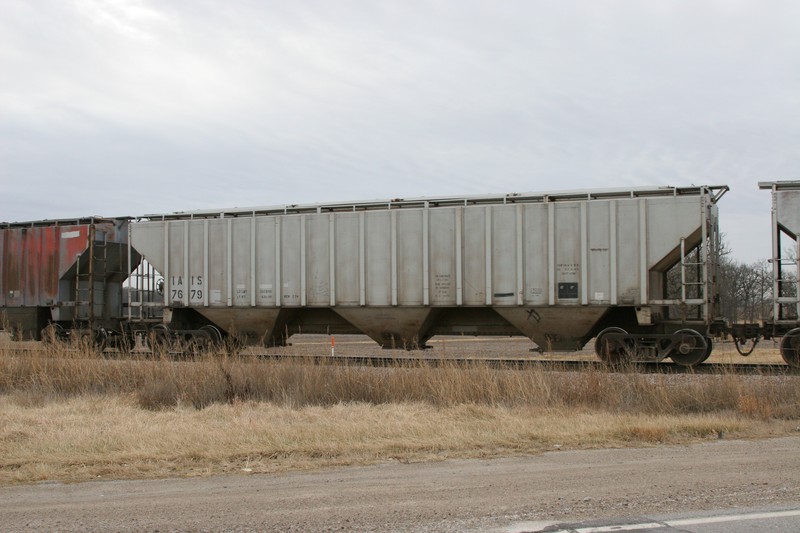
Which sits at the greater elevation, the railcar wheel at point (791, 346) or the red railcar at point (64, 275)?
the red railcar at point (64, 275)

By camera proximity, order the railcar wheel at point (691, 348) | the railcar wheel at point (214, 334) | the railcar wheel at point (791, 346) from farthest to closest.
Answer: the railcar wheel at point (214, 334) → the railcar wheel at point (691, 348) → the railcar wheel at point (791, 346)

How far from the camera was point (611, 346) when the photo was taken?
14.2 meters

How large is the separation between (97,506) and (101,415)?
16.2 feet

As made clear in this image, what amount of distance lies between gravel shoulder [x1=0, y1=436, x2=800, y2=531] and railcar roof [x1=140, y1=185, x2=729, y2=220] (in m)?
8.12

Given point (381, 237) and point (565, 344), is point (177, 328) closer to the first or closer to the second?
point (381, 237)

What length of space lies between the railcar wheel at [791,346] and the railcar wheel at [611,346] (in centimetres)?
301

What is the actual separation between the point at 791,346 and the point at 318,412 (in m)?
9.80

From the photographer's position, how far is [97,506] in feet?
18.1

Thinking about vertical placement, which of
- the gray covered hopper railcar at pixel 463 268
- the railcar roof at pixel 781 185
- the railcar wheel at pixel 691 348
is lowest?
the railcar wheel at pixel 691 348

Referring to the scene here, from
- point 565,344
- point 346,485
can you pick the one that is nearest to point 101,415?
point 346,485

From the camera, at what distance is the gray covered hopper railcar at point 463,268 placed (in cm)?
1414

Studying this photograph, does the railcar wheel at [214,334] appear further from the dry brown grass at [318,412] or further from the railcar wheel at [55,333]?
the railcar wheel at [55,333]

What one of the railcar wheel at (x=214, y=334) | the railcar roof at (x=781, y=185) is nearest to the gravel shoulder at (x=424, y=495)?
the railcar roof at (x=781, y=185)

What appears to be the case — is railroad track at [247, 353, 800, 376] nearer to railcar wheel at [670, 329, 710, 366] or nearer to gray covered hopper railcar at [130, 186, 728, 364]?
railcar wheel at [670, 329, 710, 366]
